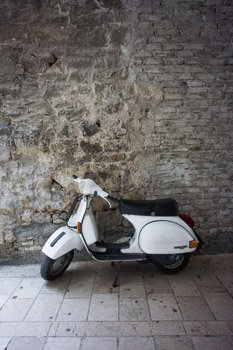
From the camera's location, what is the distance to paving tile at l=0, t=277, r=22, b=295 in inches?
110

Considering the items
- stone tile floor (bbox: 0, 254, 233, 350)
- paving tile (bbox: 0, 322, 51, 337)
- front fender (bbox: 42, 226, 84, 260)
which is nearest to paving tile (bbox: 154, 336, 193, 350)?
stone tile floor (bbox: 0, 254, 233, 350)

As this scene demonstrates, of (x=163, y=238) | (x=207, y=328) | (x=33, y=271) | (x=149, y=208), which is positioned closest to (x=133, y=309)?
(x=207, y=328)

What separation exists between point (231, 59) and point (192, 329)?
2876 mm

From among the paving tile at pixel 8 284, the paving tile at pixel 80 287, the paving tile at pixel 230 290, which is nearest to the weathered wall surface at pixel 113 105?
the paving tile at pixel 8 284

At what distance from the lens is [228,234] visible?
3.50m

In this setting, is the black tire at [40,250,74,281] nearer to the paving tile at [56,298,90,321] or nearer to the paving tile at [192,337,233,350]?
the paving tile at [56,298,90,321]

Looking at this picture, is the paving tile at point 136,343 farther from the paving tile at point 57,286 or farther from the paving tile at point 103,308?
the paving tile at point 57,286

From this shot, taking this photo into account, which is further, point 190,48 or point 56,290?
point 190,48

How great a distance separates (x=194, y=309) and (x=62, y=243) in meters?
1.36

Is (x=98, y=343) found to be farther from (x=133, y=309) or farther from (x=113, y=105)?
(x=113, y=105)

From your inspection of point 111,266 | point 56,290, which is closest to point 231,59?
point 111,266

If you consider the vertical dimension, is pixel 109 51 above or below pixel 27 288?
above

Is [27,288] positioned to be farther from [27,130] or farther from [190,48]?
[190,48]

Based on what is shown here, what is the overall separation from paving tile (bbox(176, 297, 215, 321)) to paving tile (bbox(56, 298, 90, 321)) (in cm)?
82
